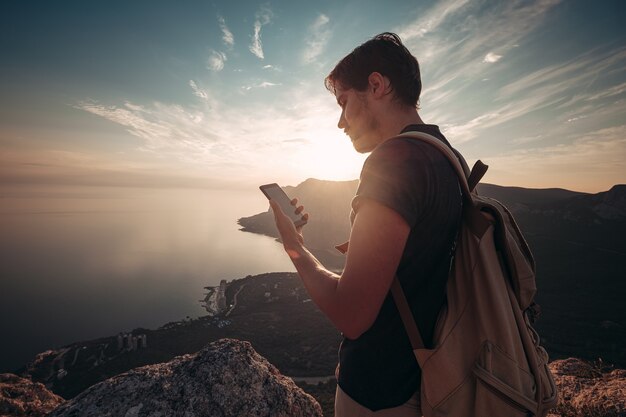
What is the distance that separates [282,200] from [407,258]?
59.1 inches

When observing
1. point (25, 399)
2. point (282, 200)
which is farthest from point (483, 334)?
point (25, 399)

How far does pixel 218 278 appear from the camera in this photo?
135750 millimetres

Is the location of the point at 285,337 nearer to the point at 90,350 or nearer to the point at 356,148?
the point at 90,350

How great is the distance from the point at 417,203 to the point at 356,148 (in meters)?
0.95

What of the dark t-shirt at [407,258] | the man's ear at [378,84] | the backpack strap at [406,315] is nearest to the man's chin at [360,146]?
the man's ear at [378,84]

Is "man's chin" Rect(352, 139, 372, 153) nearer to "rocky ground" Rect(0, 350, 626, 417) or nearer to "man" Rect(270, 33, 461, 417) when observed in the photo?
"man" Rect(270, 33, 461, 417)

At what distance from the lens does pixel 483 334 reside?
4.47 ft

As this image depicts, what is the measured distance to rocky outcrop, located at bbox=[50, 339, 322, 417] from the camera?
3.10 metres

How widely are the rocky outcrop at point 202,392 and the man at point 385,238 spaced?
2110mm

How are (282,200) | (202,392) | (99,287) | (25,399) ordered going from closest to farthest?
(282,200) < (202,392) < (25,399) < (99,287)

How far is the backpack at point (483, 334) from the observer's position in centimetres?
132

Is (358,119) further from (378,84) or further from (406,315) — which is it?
(406,315)

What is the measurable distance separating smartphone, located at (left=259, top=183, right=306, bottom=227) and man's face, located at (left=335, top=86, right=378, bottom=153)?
0.82 meters

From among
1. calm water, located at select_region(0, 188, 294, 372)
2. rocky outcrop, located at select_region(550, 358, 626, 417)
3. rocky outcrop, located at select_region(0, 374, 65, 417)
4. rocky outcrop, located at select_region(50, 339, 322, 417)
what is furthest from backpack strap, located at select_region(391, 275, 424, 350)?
calm water, located at select_region(0, 188, 294, 372)
